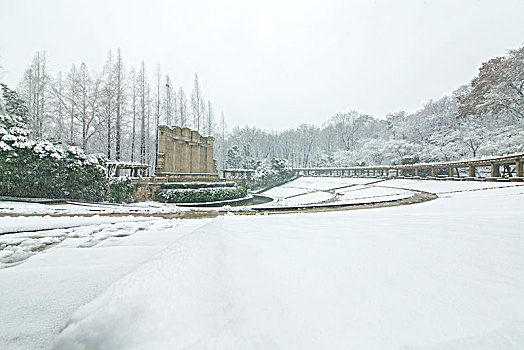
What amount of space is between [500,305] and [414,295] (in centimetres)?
31

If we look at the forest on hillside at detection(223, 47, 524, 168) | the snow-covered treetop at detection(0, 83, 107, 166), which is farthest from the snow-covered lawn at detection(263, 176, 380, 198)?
the snow-covered treetop at detection(0, 83, 107, 166)

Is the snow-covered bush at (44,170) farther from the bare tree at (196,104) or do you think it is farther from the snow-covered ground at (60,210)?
the bare tree at (196,104)

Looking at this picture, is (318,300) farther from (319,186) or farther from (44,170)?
(319,186)

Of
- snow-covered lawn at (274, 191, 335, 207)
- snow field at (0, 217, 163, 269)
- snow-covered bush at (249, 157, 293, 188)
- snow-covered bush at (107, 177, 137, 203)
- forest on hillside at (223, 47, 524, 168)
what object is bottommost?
snow-covered lawn at (274, 191, 335, 207)

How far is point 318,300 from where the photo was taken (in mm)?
974

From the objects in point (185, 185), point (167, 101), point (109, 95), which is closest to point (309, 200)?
point (185, 185)

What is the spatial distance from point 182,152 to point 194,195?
4.20 meters

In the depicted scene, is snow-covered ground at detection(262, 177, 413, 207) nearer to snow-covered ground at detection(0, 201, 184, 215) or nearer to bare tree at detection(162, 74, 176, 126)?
snow-covered ground at detection(0, 201, 184, 215)

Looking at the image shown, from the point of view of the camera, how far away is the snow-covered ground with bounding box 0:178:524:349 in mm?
743

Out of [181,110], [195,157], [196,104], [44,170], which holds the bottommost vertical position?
[44,170]

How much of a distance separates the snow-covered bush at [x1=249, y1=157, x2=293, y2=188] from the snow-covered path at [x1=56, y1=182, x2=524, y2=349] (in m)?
21.0

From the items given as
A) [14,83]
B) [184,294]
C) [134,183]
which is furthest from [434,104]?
[14,83]

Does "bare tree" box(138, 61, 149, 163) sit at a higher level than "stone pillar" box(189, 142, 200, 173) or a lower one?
higher

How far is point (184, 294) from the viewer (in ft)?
3.16
